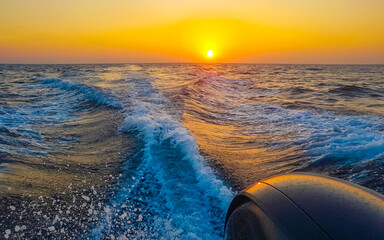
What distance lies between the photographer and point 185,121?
7.29 m

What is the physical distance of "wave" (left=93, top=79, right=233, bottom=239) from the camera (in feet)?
8.59

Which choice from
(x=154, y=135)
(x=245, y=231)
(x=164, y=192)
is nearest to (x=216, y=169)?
(x=164, y=192)

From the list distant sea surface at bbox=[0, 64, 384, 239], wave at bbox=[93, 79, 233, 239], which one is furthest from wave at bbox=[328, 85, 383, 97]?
wave at bbox=[93, 79, 233, 239]

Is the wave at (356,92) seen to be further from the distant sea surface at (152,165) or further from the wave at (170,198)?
the wave at (170,198)

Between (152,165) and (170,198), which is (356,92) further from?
(170,198)

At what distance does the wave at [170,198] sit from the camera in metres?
2.62

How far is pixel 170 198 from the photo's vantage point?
323cm

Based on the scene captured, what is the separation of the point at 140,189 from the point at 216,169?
1.22m

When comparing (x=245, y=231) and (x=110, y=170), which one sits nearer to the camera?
A: (x=245, y=231)

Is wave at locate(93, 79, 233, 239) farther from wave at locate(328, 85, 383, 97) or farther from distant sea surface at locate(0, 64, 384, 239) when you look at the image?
wave at locate(328, 85, 383, 97)

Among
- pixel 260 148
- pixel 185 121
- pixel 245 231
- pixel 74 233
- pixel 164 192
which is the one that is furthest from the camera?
pixel 185 121

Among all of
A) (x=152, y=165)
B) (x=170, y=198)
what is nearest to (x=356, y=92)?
(x=152, y=165)

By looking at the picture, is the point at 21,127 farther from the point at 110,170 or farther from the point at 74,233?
the point at 74,233

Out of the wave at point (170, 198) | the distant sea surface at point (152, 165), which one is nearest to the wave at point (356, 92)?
the distant sea surface at point (152, 165)
